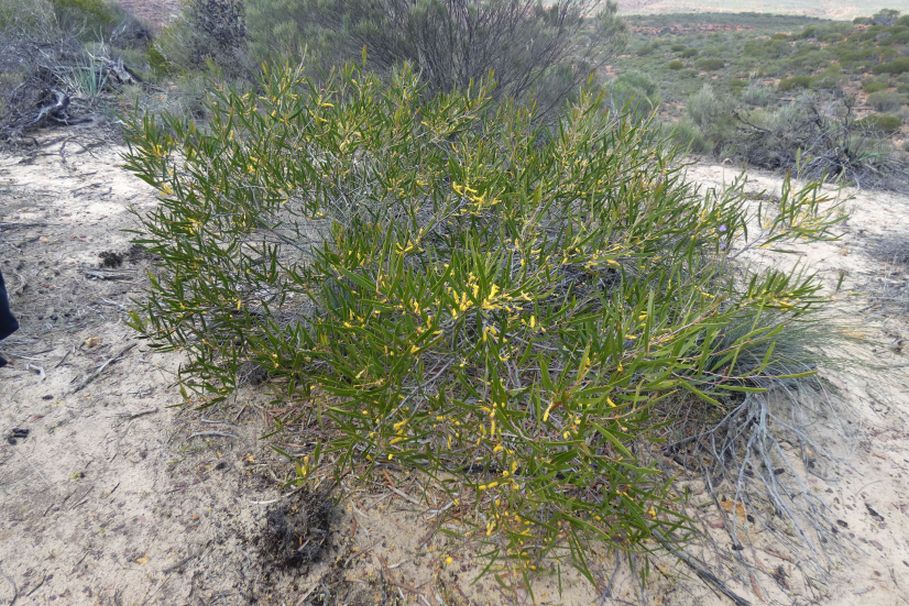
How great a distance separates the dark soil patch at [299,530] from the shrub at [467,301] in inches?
5.2

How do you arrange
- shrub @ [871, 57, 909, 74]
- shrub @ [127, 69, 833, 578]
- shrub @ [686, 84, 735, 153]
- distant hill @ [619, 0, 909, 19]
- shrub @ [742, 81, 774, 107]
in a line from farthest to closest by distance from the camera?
distant hill @ [619, 0, 909, 19]
shrub @ [871, 57, 909, 74]
shrub @ [742, 81, 774, 107]
shrub @ [686, 84, 735, 153]
shrub @ [127, 69, 833, 578]

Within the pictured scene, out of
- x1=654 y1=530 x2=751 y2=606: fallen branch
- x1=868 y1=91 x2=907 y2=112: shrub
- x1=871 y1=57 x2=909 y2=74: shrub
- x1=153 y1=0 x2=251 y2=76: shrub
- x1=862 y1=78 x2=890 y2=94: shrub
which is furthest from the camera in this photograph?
x1=871 y1=57 x2=909 y2=74: shrub

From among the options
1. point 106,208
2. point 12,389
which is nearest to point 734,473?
point 12,389

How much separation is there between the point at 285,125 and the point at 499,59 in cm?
446

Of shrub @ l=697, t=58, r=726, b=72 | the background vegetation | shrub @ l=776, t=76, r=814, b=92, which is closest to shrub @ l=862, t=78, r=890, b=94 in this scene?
the background vegetation

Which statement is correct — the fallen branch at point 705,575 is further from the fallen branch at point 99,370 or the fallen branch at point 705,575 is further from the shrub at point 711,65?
the shrub at point 711,65

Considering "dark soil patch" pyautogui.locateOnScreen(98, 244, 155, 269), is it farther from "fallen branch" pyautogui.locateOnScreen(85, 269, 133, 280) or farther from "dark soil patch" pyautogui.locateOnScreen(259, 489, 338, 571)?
"dark soil patch" pyautogui.locateOnScreen(259, 489, 338, 571)

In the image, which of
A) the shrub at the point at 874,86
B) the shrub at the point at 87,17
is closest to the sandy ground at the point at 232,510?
the shrub at the point at 87,17

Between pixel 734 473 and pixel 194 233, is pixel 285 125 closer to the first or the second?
pixel 194 233

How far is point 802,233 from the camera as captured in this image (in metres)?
1.84

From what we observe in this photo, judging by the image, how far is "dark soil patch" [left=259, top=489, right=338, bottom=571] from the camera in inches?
65.6

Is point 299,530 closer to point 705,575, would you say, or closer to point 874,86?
point 705,575

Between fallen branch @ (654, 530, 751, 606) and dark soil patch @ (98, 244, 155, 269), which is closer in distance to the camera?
fallen branch @ (654, 530, 751, 606)

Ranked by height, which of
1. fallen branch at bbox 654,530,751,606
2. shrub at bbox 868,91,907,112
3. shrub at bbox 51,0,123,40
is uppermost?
shrub at bbox 51,0,123,40
